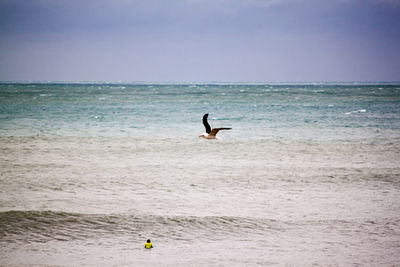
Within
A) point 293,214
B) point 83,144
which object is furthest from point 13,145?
point 293,214

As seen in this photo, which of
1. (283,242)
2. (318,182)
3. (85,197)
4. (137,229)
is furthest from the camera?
(318,182)

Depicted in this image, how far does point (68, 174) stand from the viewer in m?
11.3

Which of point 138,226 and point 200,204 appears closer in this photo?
point 138,226

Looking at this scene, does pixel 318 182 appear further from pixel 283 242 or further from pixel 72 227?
pixel 72 227

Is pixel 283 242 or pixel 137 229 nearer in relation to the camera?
pixel 283 242

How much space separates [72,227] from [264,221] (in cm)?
356

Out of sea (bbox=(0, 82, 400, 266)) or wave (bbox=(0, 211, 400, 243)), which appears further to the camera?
wave (bbox=(0, 211, 400, 243))

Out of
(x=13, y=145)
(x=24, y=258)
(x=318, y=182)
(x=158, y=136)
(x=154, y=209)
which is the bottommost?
(x=24, y=258)

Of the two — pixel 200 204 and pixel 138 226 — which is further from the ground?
pixel 200 204

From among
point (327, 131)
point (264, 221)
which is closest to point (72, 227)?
point (264, 221)

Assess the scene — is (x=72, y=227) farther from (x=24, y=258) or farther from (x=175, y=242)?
(x=175, y=242)

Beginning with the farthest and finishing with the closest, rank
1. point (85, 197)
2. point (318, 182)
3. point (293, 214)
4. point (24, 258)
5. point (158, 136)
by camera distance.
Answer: point (158, 136) < point (318, 182) < point (85, 197) < point (293, 214) < point (24, 258)

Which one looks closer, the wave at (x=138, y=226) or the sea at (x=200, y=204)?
the sea at (x=200, y=204)

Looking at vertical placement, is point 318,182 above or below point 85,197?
above
